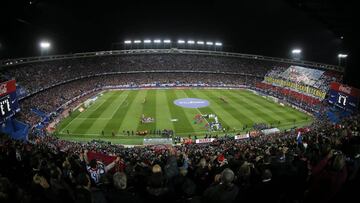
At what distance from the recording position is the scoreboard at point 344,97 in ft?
121

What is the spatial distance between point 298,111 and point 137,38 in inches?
2195

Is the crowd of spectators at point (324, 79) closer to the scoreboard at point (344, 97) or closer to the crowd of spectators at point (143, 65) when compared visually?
the scoreboard at point (344, 97)

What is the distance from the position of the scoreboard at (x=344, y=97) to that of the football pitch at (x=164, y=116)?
4922 mm

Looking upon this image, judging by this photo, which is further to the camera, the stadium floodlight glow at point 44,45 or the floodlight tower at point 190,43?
the floodlight tower at point 190,43

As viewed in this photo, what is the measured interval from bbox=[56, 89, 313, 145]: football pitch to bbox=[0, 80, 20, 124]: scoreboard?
6562 millimetres

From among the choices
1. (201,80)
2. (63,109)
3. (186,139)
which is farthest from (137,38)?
(186,139)

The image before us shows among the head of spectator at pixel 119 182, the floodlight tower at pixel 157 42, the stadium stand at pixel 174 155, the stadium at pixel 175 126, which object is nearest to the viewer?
the head of spectator at pixel 119 182

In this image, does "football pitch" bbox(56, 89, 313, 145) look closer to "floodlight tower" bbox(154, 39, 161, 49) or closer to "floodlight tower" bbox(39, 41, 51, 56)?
"floodlight tower" bbox(39, 41, 51, 56)

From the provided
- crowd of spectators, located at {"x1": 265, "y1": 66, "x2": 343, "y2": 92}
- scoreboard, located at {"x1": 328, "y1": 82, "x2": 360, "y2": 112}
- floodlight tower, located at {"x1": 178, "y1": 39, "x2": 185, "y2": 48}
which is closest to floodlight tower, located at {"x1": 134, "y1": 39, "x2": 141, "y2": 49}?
floodlight tower, located at {"x1": 178, "y1": 39, "x2": 185, "y2": 48}

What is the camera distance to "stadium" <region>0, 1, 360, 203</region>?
5473 millimetres

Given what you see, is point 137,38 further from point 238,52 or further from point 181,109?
point 181,109

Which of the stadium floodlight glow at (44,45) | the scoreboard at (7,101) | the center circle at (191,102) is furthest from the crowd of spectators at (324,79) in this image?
the stadium floodlight glow at (44,45)

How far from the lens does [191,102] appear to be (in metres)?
55.0

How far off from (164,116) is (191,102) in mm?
11342
